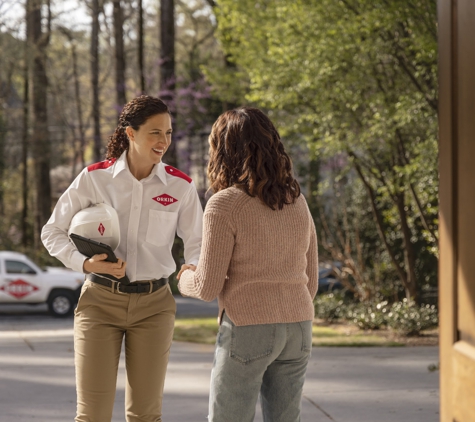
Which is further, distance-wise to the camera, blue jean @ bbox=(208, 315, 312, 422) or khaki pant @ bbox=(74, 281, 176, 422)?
khaki pant @ bbox=(74, 281, 176, 422)

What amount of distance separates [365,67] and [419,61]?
2.72ft

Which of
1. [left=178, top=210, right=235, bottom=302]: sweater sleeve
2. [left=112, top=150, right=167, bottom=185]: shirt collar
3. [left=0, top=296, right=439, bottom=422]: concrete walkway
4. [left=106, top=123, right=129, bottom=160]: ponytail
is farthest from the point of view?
[left=0, top=296, right=439, bottom=422]: concrete walkway

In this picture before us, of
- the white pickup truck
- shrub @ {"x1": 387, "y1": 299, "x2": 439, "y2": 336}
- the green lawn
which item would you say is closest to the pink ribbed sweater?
the green lawn

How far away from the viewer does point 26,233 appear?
31188 millimetres

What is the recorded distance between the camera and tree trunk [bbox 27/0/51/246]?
1008 inches

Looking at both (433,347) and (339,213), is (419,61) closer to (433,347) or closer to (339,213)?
(433,347)

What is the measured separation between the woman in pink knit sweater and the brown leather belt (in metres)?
0.62

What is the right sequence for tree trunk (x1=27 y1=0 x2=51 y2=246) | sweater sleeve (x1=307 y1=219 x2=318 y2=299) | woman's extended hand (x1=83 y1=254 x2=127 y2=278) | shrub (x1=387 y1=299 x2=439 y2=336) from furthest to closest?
tree trunk (x1=27 y1=0 x2=51 y2=246) → shrub (x1=387 y1=299 x2=439 y2=336) → woman's extended hand (x1=83 y1=254 x2=127 y2=278) → sweater sleeve (x1=307 y1=219 x2=318 y2=299)

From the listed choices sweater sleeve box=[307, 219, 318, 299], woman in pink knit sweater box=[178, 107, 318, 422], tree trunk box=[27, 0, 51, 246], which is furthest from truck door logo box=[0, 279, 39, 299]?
woman in pink knit sweater box=[178, 107, 318, 422]

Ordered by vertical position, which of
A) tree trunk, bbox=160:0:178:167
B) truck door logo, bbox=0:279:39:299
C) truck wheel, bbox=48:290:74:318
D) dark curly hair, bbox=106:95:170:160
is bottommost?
truck wheel, bbox=48:290:74:318

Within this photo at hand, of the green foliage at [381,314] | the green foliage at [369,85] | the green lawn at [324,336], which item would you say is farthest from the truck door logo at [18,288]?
the green foliage at [369,85]

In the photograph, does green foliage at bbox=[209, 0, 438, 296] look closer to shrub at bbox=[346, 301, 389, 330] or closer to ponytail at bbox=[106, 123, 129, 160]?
shrub at bbox=[346, 301, 389, 330]

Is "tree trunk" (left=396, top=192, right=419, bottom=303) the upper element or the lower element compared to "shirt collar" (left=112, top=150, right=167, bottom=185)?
lower

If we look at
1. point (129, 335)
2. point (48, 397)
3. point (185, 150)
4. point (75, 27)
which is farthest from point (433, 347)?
point (75, 27)
